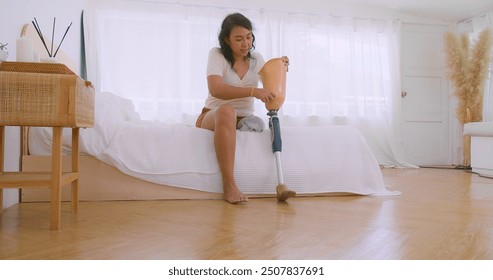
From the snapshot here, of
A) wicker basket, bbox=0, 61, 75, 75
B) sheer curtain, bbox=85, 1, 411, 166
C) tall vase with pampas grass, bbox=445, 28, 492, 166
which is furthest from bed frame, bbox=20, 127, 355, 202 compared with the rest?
tall vase with pampas grass, bbox=445, 28, 492, 166

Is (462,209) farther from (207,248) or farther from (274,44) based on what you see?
(274,44)

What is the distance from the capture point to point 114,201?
1.82 meters

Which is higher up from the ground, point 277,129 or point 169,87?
point 169,87

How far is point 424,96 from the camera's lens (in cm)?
456

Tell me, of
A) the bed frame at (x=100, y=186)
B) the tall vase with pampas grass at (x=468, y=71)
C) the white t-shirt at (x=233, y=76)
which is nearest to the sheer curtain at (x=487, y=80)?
the tall vase with pampas grass at (x=468, y=71)

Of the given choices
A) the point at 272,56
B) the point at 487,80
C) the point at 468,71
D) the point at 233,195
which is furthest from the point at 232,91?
the point at 487,80

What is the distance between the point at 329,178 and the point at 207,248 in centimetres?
117

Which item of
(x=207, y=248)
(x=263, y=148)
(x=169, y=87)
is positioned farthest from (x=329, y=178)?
(x=169, y=87)

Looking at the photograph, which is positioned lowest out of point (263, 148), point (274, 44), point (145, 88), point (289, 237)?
point (289, 237)

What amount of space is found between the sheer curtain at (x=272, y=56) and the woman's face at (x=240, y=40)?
2.01 metres

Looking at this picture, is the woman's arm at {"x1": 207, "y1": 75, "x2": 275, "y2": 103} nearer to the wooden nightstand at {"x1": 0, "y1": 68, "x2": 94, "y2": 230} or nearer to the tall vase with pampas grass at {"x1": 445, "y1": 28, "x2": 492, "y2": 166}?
the wooden nightstand at {"x1": 0, "y1": 68, "x2": 94, "y2": 230}

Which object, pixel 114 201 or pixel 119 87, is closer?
pixel 114 201

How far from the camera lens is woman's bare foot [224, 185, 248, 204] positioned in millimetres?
1793

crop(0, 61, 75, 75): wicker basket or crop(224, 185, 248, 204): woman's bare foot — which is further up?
crop(0, 61, 75, 75): wicker basket
